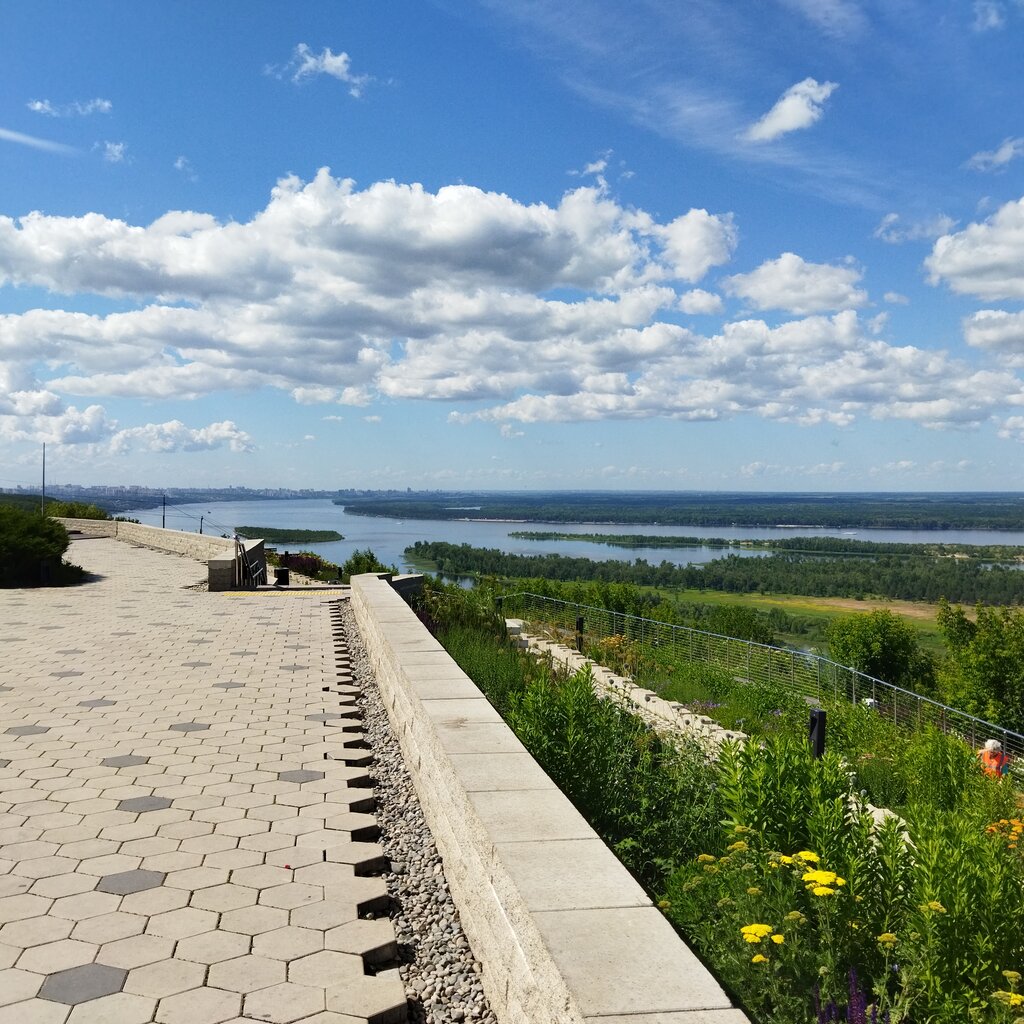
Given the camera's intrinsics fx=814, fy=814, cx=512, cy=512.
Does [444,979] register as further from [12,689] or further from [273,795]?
[12,689]

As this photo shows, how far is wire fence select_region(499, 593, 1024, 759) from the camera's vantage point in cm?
1111

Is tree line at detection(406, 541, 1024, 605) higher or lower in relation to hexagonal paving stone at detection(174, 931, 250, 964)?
lower

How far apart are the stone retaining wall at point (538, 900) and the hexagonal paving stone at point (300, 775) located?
740mm

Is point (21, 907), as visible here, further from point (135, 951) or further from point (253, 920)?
point (253, 920)

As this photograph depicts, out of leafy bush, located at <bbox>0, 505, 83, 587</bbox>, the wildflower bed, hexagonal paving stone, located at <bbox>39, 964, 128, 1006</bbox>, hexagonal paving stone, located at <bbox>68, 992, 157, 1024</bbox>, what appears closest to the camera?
the wildflower bed

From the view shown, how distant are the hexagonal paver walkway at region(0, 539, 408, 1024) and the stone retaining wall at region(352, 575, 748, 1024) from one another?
433 mm

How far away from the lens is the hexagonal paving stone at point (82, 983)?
2777mm

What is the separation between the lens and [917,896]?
8.07 ft

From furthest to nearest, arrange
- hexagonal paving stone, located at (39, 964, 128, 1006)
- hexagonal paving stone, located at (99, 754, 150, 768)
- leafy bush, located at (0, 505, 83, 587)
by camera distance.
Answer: leafy bush, located at (0, 505, 83, 587) → hexagonal paving stone, located at (99, 754, 150, 768) → hexagonal paving stone, located at (39, 964, 128, 1006)

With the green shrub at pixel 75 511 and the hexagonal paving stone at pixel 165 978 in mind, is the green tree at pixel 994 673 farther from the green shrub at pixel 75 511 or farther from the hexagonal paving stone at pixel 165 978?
the hexagonal paving stone at pixel 165 978

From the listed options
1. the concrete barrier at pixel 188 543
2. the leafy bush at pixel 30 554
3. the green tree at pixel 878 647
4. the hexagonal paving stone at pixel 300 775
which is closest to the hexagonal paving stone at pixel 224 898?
the hexagonal paving stone at pixel 300 775

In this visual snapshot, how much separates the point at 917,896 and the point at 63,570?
59.8ft

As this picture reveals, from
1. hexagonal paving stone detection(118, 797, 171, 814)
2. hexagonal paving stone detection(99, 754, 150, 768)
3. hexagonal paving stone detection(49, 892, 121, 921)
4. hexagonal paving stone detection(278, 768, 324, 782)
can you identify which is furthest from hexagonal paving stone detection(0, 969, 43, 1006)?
hexagonal paving stone detection(99, 754, 150, 768)

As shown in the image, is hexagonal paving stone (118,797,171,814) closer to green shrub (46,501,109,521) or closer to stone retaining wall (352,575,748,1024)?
stone retaining wall (352,575,748,1024)
